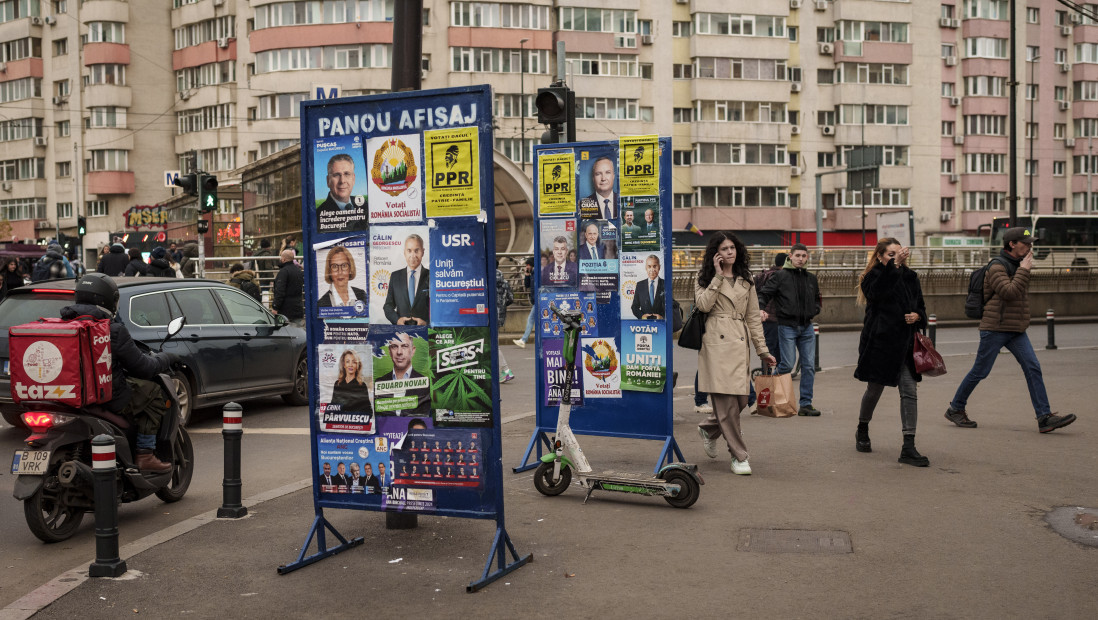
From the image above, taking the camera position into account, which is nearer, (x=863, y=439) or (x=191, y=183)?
(x=863, y=439)

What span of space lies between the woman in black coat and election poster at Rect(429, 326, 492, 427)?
14.3 ft

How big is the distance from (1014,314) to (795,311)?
2433 millimetres

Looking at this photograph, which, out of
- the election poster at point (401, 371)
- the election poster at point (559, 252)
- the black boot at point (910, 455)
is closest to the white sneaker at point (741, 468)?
the black boot at point (910, 455)

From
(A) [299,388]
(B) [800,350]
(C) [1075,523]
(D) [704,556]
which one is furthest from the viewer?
(A) [299,388]

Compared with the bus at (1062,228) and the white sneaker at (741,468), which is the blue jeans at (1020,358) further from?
the bus at (1062,228)

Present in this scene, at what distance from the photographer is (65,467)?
6.61 meters

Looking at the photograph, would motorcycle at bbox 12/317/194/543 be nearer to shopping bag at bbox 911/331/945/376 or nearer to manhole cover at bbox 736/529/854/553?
manhole cover at bbox 736/529/854/553

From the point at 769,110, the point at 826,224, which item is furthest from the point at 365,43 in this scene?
the point at 826,224

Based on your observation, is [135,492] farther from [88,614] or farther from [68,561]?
[88,614]

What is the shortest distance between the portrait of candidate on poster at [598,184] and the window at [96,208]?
212ft

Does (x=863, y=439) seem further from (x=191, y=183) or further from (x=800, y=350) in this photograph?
(x=191, y=183)

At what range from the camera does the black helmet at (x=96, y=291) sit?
6.81 meters

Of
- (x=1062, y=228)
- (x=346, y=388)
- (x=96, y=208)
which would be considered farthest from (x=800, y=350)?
(x=96, y=208)

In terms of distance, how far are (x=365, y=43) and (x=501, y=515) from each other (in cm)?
5387
